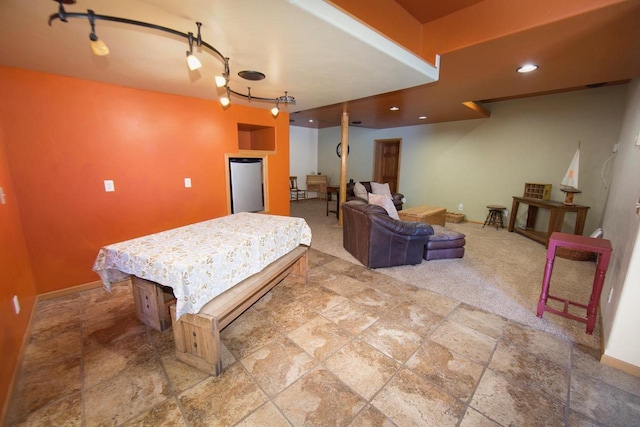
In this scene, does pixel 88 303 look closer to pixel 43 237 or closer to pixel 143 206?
pixel 43 237

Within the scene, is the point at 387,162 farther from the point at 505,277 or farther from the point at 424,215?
the point at 505,277

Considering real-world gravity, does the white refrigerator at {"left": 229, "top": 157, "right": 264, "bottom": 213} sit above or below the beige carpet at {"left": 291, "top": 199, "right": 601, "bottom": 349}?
above

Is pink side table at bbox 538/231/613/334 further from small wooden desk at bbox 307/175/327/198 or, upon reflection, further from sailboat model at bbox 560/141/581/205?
small wooden desk at bbox 307/175/327/198

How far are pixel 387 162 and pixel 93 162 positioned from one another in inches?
288

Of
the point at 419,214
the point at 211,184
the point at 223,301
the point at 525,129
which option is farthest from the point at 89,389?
the point at 525,129

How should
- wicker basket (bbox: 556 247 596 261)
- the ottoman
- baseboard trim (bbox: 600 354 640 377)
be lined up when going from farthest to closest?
wicker basket (bbox: 556 247 596 261) → the ottoman → baseboard trim (bbox: 600 354 640 377)

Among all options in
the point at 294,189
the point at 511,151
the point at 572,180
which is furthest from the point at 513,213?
the point at 294,189

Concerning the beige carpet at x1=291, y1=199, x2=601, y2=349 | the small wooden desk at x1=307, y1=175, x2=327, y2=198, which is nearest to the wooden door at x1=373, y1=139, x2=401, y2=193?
the small wooden desk at x1=307, y1=175, x2=327, y2=198

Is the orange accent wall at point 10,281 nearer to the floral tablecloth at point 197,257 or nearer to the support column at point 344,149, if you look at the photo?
the floral tablecloth at point 197,257

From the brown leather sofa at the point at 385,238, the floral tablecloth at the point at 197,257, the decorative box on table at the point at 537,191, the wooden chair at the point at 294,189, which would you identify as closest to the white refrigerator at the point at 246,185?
the floral tablecloth at the point at 197,257

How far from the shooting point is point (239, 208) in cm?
416

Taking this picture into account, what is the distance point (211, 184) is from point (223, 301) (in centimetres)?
246

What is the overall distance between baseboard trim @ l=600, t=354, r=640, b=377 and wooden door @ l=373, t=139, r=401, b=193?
6.35m

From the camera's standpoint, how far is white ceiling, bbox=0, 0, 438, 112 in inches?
58.5
